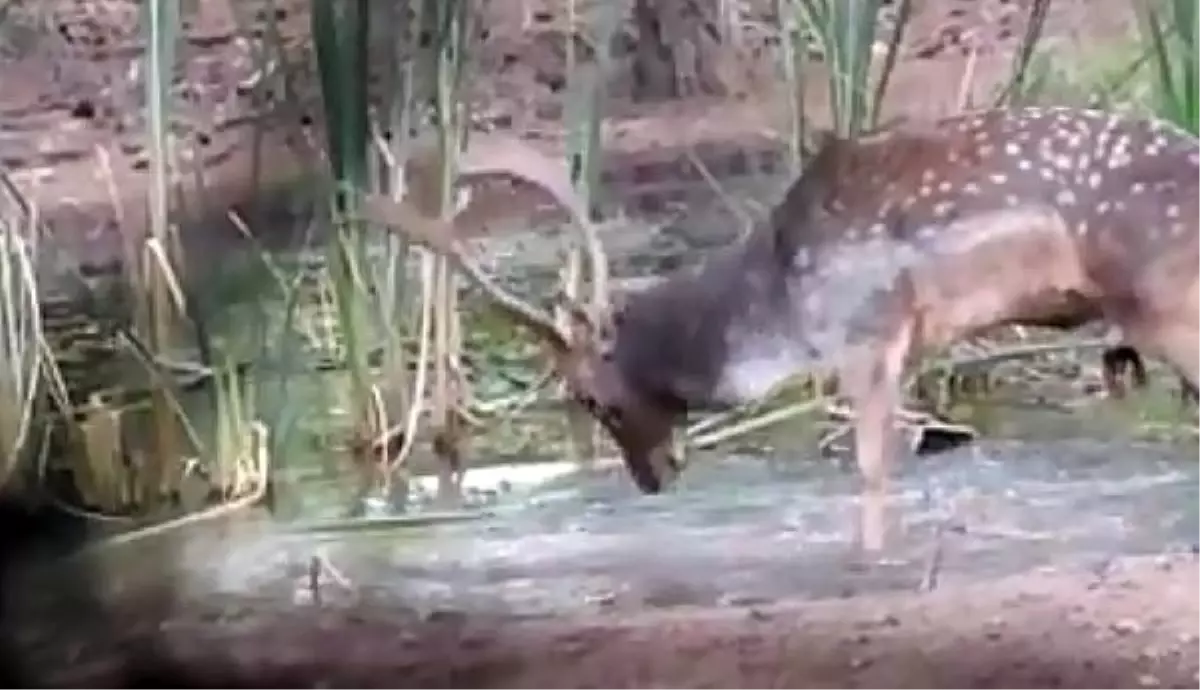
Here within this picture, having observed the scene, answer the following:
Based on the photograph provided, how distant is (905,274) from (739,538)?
0.50ft

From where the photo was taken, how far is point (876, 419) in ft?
3.83

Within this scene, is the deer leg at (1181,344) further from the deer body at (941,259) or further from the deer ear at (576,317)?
the deer ear at (576,317)

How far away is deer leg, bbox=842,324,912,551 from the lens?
1163mm

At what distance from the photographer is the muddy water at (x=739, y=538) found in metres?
1.14

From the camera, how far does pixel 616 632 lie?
3.66 feet

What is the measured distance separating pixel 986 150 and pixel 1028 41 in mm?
102

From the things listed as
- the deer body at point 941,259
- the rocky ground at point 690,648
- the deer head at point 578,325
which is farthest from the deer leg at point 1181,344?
the deer head at point 578,325

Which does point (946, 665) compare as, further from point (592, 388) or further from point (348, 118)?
point (348, 118)

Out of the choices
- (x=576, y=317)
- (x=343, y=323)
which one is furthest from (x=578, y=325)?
(x=343, y=323)

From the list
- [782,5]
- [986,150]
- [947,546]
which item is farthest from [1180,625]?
[782,5]

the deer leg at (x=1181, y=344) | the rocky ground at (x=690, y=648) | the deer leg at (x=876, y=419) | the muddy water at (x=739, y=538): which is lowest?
the rocky ground at (x=690, y=648)

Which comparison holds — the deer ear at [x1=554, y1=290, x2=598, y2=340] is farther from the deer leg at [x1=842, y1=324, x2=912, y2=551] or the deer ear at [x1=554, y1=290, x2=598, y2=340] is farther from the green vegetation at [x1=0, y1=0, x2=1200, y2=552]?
the deer leg at [x1=842, y1=324, x2=912, y2=551]

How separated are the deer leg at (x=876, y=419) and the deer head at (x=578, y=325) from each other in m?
0.09

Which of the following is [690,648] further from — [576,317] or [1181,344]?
[1181,344]
